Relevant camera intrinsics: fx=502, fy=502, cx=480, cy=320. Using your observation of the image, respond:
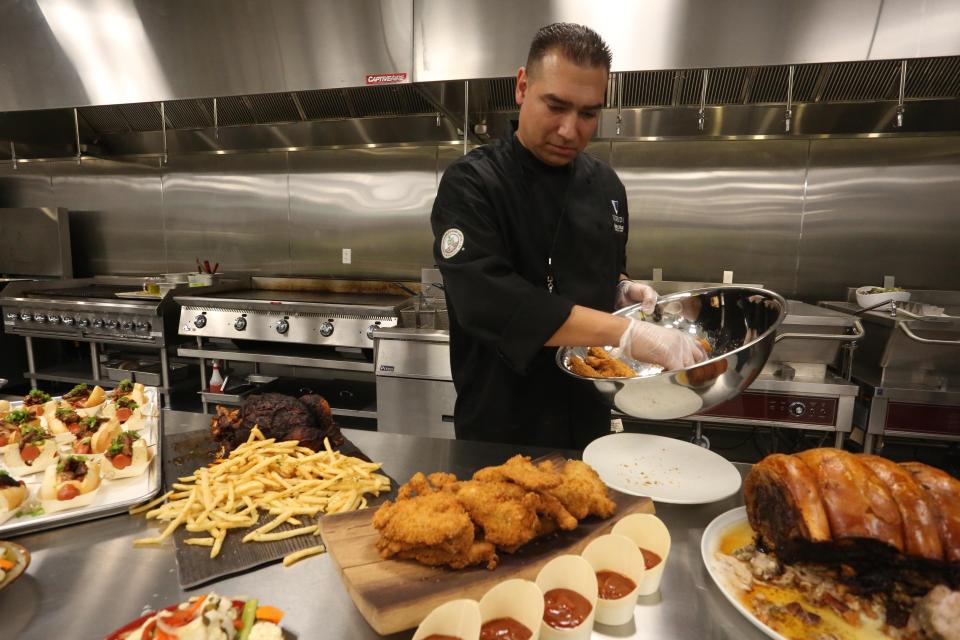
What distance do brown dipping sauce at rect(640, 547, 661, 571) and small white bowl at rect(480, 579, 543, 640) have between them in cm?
27

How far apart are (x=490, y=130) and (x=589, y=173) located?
2.67 meters

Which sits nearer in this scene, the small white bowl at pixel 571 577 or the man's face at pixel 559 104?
the small white bowl at pixel 571 577

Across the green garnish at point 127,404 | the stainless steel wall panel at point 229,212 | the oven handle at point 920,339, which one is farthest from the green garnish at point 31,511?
the stainless steel wall panel at point 229,212

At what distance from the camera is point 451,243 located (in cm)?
170

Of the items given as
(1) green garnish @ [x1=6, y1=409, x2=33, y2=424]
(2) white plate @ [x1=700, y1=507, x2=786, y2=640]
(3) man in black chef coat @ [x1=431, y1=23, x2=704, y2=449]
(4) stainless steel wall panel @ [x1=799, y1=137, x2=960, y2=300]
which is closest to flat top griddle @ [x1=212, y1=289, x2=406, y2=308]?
(1) green garnish @ [x1=6, y1=409, x2=33, y2=424]

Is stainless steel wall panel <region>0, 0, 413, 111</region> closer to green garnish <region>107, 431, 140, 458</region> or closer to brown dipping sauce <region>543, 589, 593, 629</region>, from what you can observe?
green garnish <region>107, 431, 140, 458</region>

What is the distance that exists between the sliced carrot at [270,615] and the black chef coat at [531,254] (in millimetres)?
1036

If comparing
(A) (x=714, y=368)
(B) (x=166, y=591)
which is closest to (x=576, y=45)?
(A) (x=714, y=368)

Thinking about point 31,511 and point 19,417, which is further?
point 19,417

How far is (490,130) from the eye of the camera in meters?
4.55

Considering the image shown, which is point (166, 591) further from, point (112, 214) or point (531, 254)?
point (112, 214)

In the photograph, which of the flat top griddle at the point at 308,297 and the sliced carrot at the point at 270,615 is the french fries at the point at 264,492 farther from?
the flat top griddle at the point at 308,297

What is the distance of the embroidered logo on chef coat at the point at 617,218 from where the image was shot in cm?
216

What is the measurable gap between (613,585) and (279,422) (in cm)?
116
